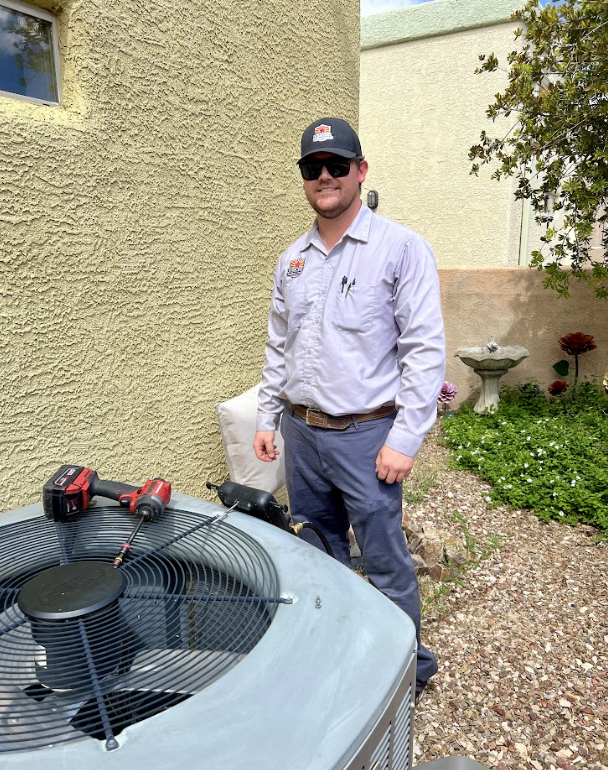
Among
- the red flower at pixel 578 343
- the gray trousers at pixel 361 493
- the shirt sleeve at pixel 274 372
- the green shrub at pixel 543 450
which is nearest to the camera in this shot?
the gray trousers at pixel 361 493

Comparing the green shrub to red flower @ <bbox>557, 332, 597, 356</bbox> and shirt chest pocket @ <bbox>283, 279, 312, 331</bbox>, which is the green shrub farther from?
shirt chest pocket @ <bbox>283, 279, 312, 331</bbox>

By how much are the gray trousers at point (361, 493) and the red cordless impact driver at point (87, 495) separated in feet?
2.36

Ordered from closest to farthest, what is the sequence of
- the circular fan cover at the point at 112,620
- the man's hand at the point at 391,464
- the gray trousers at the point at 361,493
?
the circular fan cover at the point at 112,620, the man's hand at the point at 391,464, the gray trousers at the point at 361,493

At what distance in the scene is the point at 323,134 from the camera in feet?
6.54

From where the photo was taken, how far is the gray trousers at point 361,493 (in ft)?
6.84

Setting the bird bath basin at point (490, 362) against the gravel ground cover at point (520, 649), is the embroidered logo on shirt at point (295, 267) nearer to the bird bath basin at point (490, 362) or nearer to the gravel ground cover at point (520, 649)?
the gravel ground cover at point (520, 649)

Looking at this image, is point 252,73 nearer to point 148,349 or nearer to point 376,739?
point 148,349

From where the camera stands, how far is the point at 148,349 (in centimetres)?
237

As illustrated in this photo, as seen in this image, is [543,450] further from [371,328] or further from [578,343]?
[371,328]

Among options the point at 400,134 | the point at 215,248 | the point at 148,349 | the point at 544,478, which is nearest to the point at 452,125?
the point at 400,134

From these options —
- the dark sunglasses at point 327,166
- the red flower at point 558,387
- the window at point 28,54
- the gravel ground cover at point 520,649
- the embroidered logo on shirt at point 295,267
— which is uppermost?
the window at point 28,54

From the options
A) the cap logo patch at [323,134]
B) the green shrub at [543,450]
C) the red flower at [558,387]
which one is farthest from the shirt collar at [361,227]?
the red flower at [558,387]

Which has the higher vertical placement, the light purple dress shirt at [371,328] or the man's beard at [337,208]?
the man's beard at [337,208]

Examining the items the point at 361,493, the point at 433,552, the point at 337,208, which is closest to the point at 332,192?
the point at 337,208
